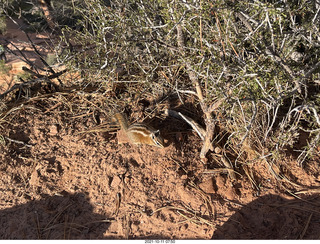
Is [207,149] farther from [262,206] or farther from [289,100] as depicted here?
[289,100]

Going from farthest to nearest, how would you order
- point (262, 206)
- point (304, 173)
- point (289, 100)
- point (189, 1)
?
point (289, 100) < point (304, 173) < point (262, 206) < point (189, 1)

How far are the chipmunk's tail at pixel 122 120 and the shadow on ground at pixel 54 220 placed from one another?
925 mm

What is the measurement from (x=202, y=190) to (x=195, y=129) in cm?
70

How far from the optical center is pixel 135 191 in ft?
10.8

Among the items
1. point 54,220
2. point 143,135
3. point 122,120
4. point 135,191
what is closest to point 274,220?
point 135,191

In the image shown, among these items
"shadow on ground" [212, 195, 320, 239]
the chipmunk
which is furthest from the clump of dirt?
the chipmunk

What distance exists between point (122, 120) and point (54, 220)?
137cm

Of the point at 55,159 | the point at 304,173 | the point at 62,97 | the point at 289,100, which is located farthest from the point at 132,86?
the point at 304,173

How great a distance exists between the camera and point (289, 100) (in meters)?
3.83

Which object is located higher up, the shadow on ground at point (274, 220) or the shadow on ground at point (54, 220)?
the shadow on ground at point (274, 220)

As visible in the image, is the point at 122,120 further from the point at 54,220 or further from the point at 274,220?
the point at 274,220

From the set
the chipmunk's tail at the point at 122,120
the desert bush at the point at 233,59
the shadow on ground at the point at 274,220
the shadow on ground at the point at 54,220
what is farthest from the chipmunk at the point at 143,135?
the shadow on ground at the point at 274,220

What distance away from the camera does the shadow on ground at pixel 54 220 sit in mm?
3078

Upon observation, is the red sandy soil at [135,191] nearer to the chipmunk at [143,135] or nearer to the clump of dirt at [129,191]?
the clump of dirt at [129,191]
